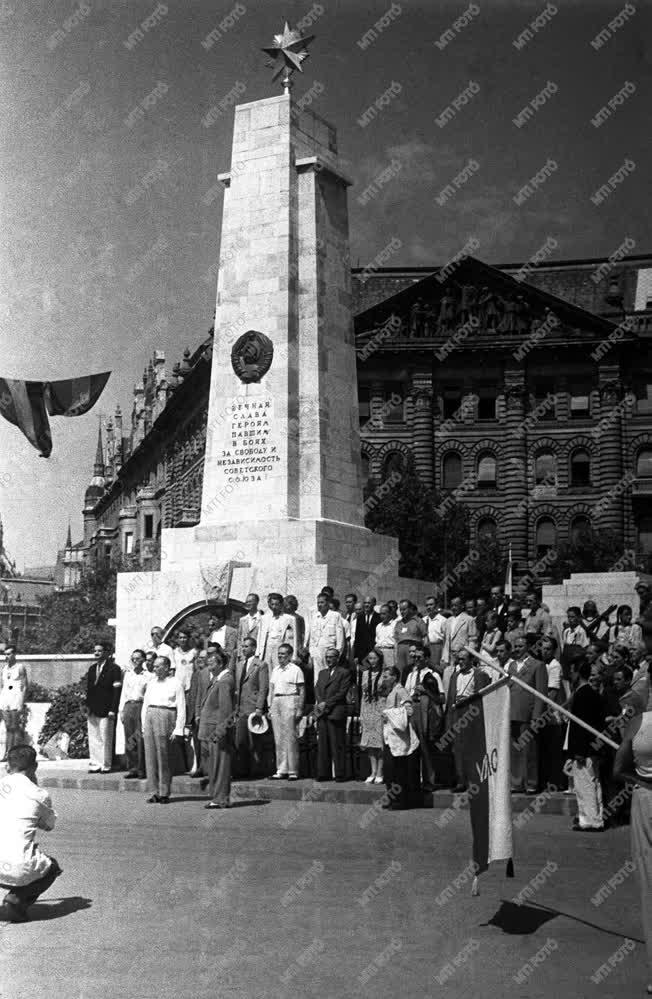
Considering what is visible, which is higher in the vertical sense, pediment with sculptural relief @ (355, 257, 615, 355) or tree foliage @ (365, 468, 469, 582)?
pediment with sculptural relief @ (355, 257, 615, 355)

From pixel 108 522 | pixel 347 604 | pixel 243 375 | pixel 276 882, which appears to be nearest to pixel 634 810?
pixel 276 882

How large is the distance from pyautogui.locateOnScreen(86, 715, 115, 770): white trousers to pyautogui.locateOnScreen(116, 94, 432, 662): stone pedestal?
9.01 ft

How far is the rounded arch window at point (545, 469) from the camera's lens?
70.8 m

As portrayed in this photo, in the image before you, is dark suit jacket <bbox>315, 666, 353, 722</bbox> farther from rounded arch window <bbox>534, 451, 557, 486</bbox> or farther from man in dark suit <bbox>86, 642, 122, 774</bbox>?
rounded arch window <bbox>534, 451, 557, 486</bbox>

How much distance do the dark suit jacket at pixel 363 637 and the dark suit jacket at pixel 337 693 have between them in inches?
62.5

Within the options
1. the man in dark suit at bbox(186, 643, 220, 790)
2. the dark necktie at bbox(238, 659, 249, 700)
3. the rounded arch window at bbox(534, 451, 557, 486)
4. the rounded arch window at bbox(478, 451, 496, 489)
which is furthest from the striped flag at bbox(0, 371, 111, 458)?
the rounded arch window at bbox(534, 451, 557, 486)

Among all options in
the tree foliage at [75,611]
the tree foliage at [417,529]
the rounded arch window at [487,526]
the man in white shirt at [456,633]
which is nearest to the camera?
the man in white shirt at [456,633]

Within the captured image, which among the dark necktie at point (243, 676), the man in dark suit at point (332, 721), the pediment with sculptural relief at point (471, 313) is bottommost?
the man in dark suit at point (332, 721)

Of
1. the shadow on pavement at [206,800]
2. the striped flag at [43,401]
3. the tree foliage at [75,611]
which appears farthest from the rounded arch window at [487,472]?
the shadow on pavement at [206,800]

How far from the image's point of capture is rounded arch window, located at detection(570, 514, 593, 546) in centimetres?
6291

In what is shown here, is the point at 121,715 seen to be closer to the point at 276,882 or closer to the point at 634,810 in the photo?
the point at 276,882

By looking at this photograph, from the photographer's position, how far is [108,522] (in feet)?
343

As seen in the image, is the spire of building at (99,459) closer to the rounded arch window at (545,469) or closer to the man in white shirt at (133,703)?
the rounded arch window at (545,469)

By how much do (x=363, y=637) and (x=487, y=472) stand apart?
2167 inches
